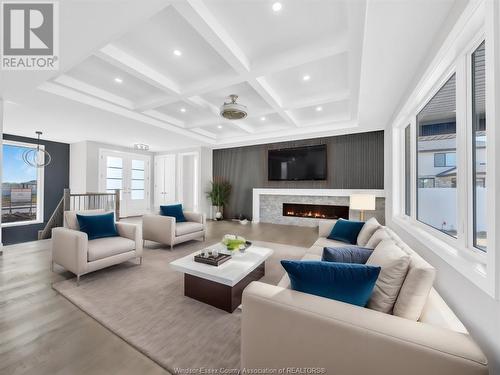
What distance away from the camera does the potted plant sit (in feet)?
23.0

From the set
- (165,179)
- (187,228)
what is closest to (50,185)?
(165,179)

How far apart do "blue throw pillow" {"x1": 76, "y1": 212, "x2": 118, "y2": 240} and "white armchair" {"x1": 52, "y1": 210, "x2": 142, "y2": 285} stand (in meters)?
0.07

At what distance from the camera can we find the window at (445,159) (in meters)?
1.70

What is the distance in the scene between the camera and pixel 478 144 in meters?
1.35

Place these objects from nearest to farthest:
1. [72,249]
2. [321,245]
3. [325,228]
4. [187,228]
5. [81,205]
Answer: [72,249] → [321,245] → [325,228] → [187,228] → [81,205]

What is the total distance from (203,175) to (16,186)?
501 cm

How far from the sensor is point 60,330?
1.63 metres

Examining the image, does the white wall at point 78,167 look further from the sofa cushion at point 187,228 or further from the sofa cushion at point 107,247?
the sofa cushion at point 107,247

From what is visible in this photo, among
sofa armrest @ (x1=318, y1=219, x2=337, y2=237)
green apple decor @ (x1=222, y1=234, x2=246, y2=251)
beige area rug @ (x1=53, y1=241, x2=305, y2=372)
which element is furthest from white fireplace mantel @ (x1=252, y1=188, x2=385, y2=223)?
green apple decor @ (x1=222, y1=234, x2=246, y2=251)

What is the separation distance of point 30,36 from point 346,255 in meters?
3.44

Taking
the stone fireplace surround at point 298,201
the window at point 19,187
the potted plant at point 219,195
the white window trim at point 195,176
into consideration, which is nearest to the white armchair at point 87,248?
the potted plant at point 219,195

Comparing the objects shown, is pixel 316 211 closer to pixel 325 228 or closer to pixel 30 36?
pixel 325 228

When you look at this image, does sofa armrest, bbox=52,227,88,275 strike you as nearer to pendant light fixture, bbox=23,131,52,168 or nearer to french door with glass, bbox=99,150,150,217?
pendant light fixture, bbox=23,131,52,168

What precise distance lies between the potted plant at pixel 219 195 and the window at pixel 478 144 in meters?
6.16
